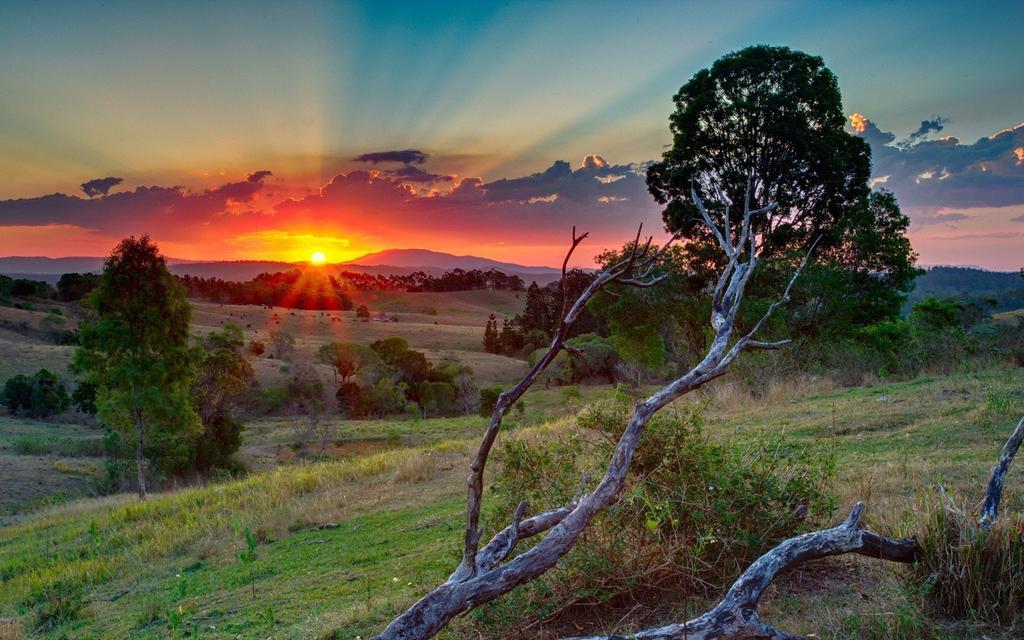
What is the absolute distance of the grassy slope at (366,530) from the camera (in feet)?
18.6

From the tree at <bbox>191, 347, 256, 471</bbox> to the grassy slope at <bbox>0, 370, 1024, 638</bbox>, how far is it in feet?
41.0

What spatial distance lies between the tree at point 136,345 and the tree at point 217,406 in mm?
6173

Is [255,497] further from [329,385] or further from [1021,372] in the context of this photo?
[329,385]

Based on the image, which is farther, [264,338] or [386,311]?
[386,311]

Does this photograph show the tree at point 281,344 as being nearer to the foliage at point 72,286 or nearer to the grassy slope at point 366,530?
the foliage at point 72,286

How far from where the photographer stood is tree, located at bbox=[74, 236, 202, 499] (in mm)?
20062

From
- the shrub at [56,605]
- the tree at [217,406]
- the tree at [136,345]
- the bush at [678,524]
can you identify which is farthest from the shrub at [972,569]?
the tree at [217,406]

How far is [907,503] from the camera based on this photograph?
5715 millimetres

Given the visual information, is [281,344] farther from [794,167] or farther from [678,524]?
[678,524]

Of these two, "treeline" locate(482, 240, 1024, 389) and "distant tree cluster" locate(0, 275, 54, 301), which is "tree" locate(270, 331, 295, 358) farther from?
"treeline" locate(482, 240, 1024, 389)

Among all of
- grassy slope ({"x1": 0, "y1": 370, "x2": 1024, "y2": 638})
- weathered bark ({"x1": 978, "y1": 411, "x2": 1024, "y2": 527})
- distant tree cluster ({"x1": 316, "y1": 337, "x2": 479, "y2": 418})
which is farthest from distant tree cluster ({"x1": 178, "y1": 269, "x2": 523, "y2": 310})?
weathered bark ({"x1": 978, "y1": 411, "x2": 1024, "y2": 527})

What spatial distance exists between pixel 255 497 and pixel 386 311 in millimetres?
109784

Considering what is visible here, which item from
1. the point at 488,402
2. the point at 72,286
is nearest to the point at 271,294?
the point at 72,286

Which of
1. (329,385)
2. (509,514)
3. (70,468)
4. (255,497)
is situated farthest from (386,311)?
(509,514)
